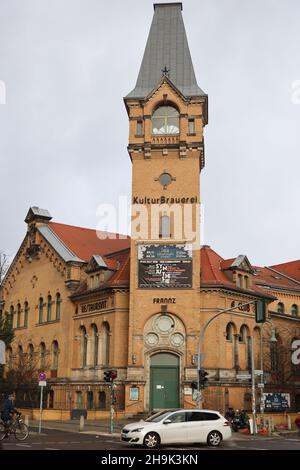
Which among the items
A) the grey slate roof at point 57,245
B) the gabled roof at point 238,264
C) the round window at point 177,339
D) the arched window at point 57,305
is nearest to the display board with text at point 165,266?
the round window at point 177,339

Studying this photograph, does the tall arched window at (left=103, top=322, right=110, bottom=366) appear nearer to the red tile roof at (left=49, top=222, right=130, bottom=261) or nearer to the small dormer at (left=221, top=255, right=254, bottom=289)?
the red tile roof at (left=49, top=222, right=130, bottom=261)

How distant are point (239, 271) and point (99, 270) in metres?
11.1

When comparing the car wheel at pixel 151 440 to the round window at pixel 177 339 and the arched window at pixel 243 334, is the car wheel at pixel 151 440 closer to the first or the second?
the round window at pixel 177 339

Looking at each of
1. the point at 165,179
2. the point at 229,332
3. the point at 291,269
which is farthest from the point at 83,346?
the point at 291,269

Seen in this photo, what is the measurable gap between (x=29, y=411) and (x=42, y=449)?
25468 mm

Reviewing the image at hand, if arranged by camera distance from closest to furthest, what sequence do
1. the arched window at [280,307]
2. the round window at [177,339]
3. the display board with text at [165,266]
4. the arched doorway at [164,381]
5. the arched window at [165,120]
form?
the arched doorway at [164,381] < the round window at [177,339] < the display board with text at [165,266] < the arched window at [165,120] < the arched window at [280,307]

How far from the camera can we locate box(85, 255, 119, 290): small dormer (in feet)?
169

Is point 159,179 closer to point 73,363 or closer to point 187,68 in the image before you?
point 187,68

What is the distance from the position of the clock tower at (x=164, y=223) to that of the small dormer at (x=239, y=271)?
4.08 metres

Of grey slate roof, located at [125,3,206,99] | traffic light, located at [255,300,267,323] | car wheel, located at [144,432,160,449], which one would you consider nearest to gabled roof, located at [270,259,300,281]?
grey slate roof, located at [125,3,206,99]

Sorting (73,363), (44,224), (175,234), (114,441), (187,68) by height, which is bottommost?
(114,441)

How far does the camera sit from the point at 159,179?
4962cm

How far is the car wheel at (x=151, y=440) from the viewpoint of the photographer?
2464 cm

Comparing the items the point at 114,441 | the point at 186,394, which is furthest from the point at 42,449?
the point at 186,394
